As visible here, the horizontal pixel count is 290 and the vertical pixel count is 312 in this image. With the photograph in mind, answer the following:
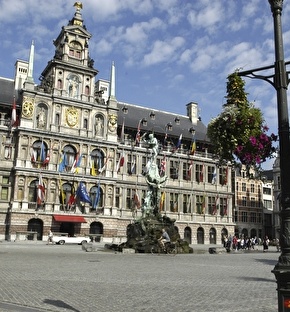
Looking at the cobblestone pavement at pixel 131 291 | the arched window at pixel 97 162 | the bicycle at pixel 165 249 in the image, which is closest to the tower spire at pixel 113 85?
the arched window at pixel 97 162

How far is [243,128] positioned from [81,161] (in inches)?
1701

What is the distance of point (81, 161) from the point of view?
175 ft

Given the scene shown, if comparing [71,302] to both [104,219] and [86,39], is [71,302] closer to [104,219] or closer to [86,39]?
[104,219]

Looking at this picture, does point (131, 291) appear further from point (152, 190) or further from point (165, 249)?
point (152, 190)

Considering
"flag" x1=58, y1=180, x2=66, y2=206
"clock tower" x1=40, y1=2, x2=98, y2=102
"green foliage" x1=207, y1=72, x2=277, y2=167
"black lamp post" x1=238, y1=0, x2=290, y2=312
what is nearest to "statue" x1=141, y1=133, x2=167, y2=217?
"green foliage" x1=207, y1=72, x2=277, y2=167

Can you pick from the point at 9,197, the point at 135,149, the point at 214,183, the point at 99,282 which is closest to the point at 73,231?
the point at 9,197

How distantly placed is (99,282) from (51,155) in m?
40.8

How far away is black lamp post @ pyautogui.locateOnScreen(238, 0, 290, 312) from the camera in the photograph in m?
5.41

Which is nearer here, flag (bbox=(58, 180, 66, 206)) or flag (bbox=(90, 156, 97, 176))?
flag (bbox=(58, 180, 66, 206))

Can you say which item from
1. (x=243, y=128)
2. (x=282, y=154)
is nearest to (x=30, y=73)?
(x=243, y=128)

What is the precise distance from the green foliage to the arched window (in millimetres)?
42704

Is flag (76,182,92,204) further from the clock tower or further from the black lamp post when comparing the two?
the black lamp post

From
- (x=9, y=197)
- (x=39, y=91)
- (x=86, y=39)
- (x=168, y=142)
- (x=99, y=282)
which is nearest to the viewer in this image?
(x=99, y=282)

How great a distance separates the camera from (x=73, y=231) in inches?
2023
